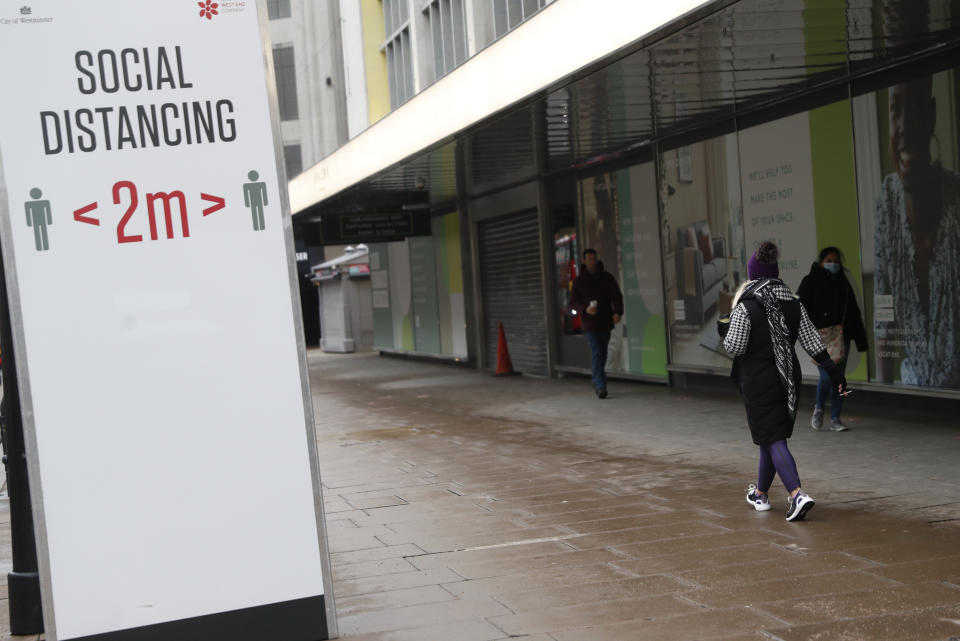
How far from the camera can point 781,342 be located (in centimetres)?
708

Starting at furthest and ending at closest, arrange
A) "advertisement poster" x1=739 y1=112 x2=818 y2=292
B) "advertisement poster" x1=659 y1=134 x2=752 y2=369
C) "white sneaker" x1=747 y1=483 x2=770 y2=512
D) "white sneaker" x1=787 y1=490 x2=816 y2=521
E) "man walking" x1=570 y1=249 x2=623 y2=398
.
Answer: "man walking" x1=570 y1=249 x2=623 y2=398
"advertisement poster" x1=659 y1=134 x2=752 y2=369
"advertisement poster" x1=739 y1=112 x2=818 y2=292
"white sneaker" x1=747 y1=483 x2=770 y2=512
"white sneaker" x1=787 y1=490 x2=816 y2=521

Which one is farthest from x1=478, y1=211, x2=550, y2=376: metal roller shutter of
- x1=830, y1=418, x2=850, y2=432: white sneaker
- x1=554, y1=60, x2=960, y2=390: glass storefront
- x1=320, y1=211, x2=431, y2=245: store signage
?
x1=830, y1=418, x2=850, y2=432: white sneaker

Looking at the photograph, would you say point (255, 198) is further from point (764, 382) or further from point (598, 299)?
point (598, 299)

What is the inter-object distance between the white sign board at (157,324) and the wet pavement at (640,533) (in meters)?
0.78

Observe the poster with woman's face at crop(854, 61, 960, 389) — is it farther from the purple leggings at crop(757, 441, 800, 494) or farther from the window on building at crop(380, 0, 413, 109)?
the window on building at crop(380, 0, 413, 109)

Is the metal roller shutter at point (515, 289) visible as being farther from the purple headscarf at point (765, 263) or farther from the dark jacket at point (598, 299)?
the purple headscarf at point (765, 263)

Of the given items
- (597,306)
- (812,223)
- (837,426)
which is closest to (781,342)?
(837,426)

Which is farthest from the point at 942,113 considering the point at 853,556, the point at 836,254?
the point at 853,556

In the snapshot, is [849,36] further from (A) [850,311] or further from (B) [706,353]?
(B) [706,353]

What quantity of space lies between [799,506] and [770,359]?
0.91m

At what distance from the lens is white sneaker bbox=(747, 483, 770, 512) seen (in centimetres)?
725

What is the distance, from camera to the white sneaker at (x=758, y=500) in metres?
7.25

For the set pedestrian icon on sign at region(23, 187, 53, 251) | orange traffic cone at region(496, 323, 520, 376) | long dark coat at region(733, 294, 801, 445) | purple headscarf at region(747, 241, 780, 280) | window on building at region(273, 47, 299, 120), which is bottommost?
orange traffic cone at region(496, 323, 520, 376)

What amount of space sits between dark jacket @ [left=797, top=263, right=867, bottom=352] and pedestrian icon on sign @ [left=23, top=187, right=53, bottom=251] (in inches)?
295
